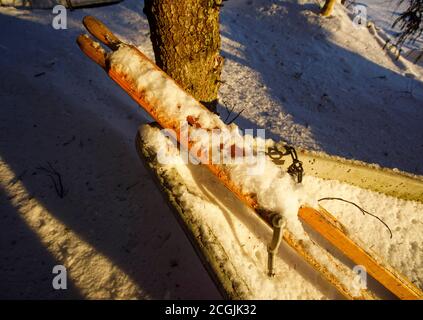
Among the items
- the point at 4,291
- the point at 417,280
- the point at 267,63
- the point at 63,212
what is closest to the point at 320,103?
the point at 267,63

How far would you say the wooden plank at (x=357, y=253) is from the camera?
177 cm

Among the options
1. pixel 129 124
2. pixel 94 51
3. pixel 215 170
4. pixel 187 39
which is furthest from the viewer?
pixel 129 124

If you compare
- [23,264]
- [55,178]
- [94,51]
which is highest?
[94,51]

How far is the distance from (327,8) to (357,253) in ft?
27.8

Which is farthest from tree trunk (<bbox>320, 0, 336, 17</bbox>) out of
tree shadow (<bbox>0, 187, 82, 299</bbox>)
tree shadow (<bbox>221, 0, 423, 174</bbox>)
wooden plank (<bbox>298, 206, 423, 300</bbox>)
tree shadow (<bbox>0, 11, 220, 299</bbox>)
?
tree shadow (<bbox>0, 187, 82, 299</bbox>)

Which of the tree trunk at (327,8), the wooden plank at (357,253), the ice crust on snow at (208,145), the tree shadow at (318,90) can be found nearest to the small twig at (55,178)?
the ice crust on snow at (208,145)

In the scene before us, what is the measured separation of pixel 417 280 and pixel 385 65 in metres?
7.06

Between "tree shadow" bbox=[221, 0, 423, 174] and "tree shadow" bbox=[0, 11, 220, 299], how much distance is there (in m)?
2.26

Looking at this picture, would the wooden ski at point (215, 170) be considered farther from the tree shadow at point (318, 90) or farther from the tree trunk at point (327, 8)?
the tree trunk at point (327, 8)

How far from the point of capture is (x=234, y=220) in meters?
2.01

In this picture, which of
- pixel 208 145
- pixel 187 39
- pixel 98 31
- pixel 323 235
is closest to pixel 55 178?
pixel 98 31

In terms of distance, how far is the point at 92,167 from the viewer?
2730 millimetres

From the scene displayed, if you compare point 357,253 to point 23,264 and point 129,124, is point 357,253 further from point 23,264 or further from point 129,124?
point 129,124
